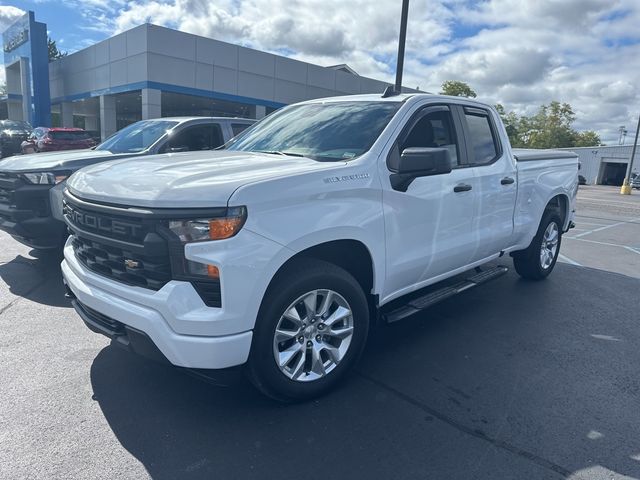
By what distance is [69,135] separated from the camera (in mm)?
17297

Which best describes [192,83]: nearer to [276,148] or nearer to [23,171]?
[23,171]

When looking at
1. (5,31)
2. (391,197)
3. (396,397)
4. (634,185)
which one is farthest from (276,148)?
(634,185)

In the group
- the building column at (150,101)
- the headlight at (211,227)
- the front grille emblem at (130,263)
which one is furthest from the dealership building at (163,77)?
the headlight at (211,227)

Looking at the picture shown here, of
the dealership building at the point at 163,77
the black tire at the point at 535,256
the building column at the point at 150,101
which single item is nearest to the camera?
the black tire at the point at 535,256

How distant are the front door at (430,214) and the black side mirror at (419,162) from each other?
0.29 ft

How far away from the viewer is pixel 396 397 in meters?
3.26

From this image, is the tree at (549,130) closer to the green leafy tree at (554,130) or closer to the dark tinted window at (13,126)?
the green leafy tree at (554,130)

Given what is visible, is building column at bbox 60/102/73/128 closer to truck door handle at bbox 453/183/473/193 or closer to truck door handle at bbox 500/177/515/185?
truck door handle at bbox 500/177/515/185

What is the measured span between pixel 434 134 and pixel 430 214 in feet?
2.51

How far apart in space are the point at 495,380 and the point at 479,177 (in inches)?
71.1

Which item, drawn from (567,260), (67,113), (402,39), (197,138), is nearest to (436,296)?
(197,138)

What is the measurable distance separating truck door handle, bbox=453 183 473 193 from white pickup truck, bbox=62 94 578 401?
0.02 meters

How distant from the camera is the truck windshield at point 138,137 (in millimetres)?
6762

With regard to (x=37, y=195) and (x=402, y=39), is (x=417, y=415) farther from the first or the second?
(x=402, y=39)
